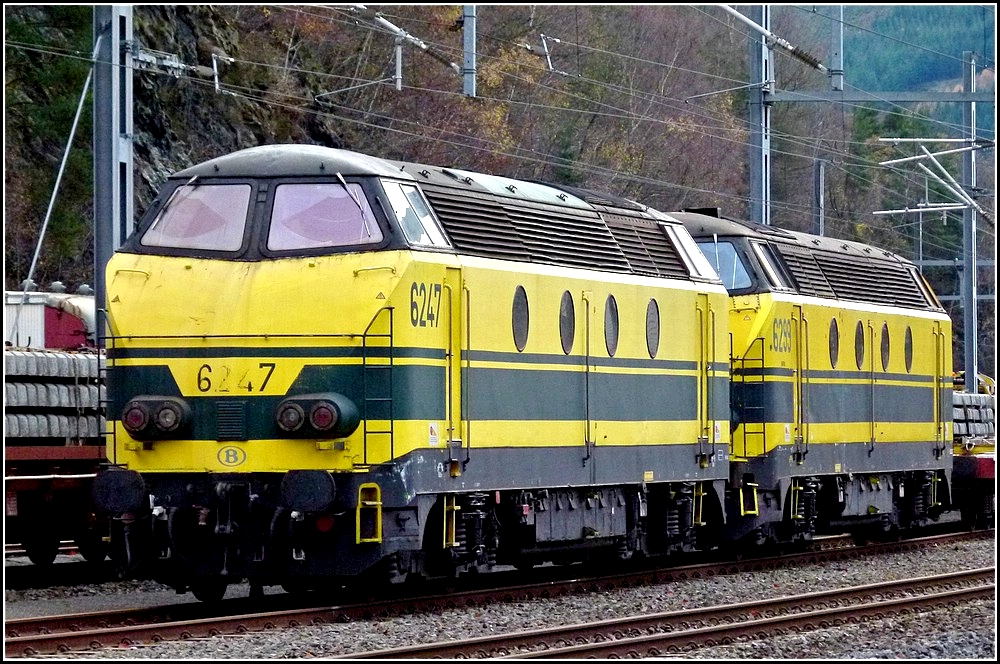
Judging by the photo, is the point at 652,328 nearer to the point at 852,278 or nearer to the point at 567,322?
the point at 567,322

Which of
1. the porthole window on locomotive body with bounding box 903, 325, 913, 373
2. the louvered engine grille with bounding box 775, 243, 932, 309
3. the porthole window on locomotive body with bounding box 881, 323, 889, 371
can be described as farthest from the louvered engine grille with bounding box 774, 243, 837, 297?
the porthole window on locomotive body with bounding box 903, 325, 913, 373

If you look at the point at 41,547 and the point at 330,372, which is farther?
the point at 41,547

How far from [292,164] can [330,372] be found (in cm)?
200

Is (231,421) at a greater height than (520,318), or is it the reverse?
(520,318)

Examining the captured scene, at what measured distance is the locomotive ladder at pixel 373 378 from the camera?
13.6 metres

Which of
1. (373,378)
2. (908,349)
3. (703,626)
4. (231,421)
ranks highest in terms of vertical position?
(908,349)

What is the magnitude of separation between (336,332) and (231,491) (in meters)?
1.57

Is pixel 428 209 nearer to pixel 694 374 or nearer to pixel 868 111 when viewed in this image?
pixel 694 374

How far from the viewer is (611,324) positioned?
55.2 feet

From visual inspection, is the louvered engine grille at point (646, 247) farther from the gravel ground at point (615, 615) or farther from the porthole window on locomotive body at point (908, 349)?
the porthole window on locomotive body at point (908, 349)

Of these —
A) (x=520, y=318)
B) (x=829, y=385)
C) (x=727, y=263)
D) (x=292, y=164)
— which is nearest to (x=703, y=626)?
(x=520, y=318)

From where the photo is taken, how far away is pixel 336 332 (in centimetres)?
1362

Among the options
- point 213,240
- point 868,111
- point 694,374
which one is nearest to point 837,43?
point 694,374

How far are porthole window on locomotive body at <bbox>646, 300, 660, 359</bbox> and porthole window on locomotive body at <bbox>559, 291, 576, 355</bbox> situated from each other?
1.65 metres
